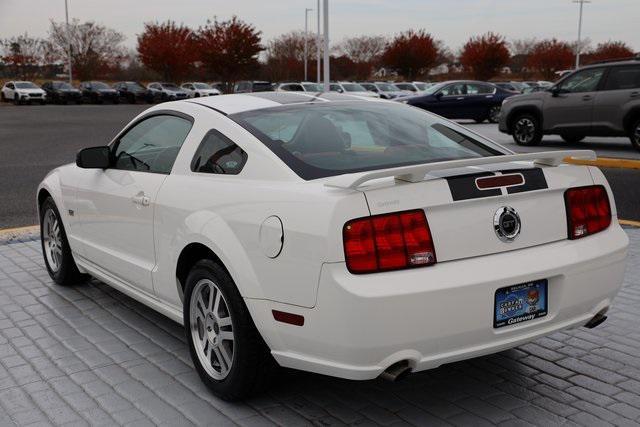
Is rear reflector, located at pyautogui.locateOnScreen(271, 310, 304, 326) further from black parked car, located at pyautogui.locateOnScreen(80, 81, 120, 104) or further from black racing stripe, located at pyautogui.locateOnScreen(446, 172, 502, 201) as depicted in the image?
black parked car, located at pyautogui.locateOnScreen(80, 81, 120, 104)

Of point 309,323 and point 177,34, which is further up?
point 177,34

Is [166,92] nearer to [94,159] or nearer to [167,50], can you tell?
[167,50]

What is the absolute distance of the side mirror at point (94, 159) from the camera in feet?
15.6

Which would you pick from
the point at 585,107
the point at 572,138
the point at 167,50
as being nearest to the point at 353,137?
the point at 585,107

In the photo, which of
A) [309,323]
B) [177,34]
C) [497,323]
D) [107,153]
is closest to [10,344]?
[107,153]

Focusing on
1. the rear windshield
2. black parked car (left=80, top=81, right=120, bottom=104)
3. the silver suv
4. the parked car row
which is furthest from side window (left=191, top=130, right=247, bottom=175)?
black parked car (left=80, top=81, right=120, bottom=104)

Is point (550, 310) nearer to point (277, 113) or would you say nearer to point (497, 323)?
point (497, 323)

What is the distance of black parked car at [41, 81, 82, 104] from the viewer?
4884cm

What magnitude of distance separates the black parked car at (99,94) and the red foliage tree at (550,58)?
147ft

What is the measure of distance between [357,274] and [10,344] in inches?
104

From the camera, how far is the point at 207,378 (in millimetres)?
3666

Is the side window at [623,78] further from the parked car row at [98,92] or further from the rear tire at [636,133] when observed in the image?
the parked car row at [98,92]

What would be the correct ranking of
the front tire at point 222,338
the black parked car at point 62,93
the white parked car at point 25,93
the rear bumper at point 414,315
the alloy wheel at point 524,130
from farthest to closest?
the black parked car at point 62,93, the white parked car at point 25,93, the alloy wheel at point 524,130, the front tire at point 222,338, the rear bumper at point 414,315

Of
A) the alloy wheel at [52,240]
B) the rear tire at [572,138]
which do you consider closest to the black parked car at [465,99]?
the rear tire at [572,138]
